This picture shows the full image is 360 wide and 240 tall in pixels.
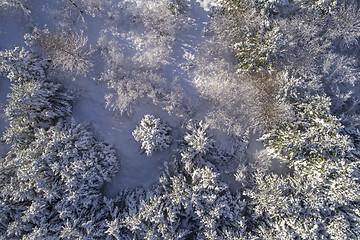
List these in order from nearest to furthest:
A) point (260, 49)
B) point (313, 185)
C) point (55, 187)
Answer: point (313, 185) < point (55, 187) < point (260, 49)

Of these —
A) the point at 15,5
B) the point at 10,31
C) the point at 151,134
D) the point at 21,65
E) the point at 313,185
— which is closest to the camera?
the point at 313,185

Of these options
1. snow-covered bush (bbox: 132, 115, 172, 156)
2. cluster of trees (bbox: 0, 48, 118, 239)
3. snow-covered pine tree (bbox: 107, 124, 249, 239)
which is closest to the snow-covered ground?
cluster of trees (bbox: 0, 48, 118, 239)

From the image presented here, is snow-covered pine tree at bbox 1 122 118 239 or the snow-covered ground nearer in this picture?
snow-covered pine tree at bbox 1 122 118 239

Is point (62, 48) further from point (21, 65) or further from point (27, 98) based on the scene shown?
point (27, 98)

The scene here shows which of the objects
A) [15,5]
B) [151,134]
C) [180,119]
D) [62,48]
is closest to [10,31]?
[15,5]

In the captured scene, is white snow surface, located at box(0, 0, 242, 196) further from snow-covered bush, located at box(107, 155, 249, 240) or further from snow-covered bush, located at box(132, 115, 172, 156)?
snow-covered bush, located at box(107, 155, 249, 240)

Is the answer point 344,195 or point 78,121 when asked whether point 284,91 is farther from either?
point 78,121

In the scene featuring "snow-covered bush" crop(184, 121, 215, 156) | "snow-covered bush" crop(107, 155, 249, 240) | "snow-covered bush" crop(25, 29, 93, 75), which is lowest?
"snow-covered bush" crop(107, 155, 249, 240)

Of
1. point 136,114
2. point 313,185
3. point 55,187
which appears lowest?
point 55,187
